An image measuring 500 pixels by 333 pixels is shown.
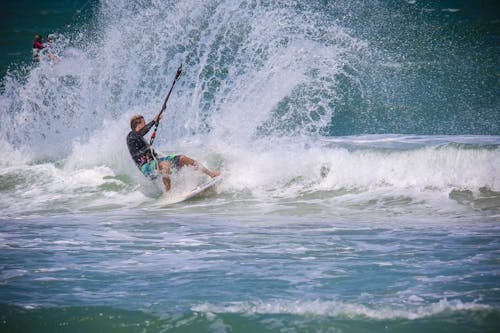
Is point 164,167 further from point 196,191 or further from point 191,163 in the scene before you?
point 196,191

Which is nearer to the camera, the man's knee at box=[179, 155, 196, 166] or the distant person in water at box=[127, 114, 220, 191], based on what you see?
the distant person in water at box=[127, 114, 220, 191]

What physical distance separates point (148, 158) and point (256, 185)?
6.92ft

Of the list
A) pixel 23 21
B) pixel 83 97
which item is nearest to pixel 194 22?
pixel 83 97

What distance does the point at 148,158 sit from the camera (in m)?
10.0

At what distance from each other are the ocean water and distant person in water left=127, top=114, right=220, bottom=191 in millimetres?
354

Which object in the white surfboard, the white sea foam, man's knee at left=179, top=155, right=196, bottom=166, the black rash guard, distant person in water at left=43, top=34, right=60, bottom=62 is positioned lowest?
the white sea foam

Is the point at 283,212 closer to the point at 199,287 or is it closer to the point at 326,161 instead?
the point at 326,161

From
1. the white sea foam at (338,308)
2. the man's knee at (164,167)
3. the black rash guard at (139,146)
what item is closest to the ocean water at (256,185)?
the white sea foam at (338,308)

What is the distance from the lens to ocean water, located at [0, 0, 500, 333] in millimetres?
4172

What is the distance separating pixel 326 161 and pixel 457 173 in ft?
8.37

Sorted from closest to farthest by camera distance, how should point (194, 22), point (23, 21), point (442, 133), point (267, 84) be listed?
point (267, 84)
point (194, 22)
point (442, 133)
point (23, 21)

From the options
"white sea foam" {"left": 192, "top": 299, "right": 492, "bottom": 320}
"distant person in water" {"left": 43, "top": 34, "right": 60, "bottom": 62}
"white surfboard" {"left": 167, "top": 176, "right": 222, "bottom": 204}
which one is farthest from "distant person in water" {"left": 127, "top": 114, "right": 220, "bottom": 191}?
"distant person in water" {"left": 43, "top": 34, "right": 60, "bottom": 62}

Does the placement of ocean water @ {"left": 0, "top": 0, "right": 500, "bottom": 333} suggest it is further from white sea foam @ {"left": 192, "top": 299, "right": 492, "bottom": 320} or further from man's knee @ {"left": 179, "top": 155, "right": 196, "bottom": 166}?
man's knee @ {"left": 179, "top": 155, "right": 196, "bottom": 166}

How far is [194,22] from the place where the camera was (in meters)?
13.1
